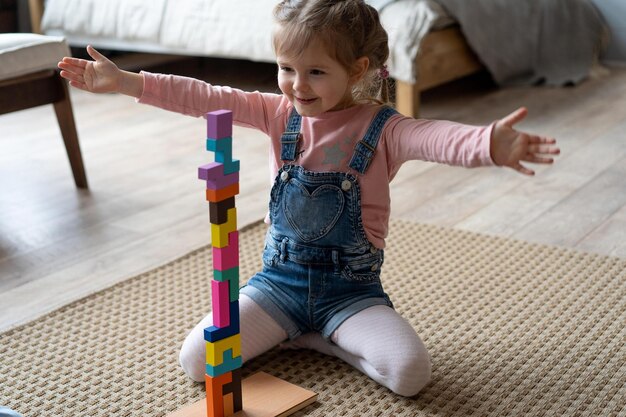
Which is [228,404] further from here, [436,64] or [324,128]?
[436,64]

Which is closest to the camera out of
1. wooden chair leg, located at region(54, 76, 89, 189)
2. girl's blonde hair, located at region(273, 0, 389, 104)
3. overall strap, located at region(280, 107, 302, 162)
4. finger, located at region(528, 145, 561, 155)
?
finger, located at region(528, 145, 561, 155)

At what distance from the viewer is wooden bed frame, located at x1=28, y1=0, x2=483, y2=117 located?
8.48 feet

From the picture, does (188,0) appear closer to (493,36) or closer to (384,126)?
(493,36)

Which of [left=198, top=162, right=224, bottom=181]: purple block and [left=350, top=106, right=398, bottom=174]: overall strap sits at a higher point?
[left=198, top=162, right=224, bottom=181]: purple block

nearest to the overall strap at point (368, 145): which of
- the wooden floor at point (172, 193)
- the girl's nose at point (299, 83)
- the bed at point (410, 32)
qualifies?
the girl's nose at point (299, 83)

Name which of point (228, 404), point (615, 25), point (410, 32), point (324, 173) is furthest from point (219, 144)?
point (615, 25)

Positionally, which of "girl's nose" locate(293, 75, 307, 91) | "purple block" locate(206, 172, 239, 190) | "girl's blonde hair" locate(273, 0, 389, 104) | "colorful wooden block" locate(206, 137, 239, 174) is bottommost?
"purple block" locate(206, 172, 239, 190)

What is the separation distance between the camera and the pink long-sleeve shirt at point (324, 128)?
1.16m

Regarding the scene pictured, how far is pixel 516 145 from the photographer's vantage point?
0.93m

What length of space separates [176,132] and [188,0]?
2.03 feet

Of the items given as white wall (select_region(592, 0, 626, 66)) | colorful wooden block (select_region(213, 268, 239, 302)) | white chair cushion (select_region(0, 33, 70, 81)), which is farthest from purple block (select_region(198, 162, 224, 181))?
white wall (select_region(592, 0, 626, 66))

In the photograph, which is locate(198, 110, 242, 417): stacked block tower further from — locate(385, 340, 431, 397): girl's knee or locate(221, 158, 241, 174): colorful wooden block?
locate(385, 340, 431, 397): girl's knee

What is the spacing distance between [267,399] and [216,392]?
0.34ft

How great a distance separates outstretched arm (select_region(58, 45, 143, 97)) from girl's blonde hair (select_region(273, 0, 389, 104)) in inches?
7.6
